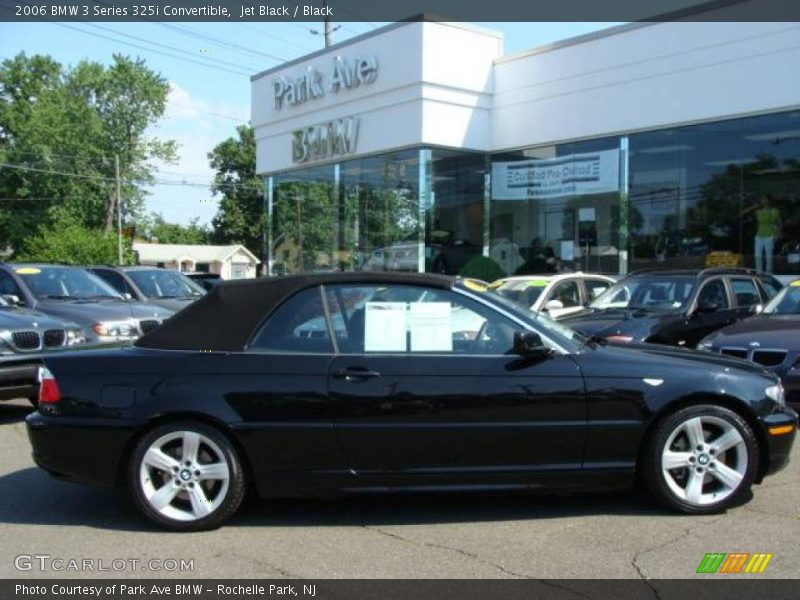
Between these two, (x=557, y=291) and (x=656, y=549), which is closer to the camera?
(x=656, y=549)

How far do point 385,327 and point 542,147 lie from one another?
1573cm

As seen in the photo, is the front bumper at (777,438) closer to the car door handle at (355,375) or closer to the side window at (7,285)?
the car door handle at (355,375)

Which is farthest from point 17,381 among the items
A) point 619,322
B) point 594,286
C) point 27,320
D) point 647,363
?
point 594,286

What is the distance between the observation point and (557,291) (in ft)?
39.3

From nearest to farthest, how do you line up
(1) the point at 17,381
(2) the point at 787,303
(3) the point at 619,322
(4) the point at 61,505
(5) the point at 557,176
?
1. (4) the point at 61,505
2. (1) the point at 17,381
3. (2) the point at 787,303
4. (3) the point at 619,322
5. (5) the point at 557,176

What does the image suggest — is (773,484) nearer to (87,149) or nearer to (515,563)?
(515,563)

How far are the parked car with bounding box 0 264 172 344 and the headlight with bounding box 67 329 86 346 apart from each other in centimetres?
16

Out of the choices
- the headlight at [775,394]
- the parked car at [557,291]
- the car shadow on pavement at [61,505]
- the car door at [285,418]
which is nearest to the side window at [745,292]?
the parked car at [557,291]

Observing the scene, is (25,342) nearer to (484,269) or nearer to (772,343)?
(772,343)

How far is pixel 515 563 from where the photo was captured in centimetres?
424

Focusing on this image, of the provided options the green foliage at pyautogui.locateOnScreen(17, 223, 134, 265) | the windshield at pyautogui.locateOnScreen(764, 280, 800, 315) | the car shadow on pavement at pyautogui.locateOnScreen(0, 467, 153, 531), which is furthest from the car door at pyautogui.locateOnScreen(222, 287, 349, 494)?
the green foliage at pyautogui.locateOnScreen(17, 223, 134, 265)

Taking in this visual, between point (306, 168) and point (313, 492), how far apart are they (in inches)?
819

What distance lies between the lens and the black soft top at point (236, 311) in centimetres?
502

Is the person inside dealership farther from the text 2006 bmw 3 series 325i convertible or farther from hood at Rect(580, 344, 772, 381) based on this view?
the text 2006 bmw 3 series 325i convertible
